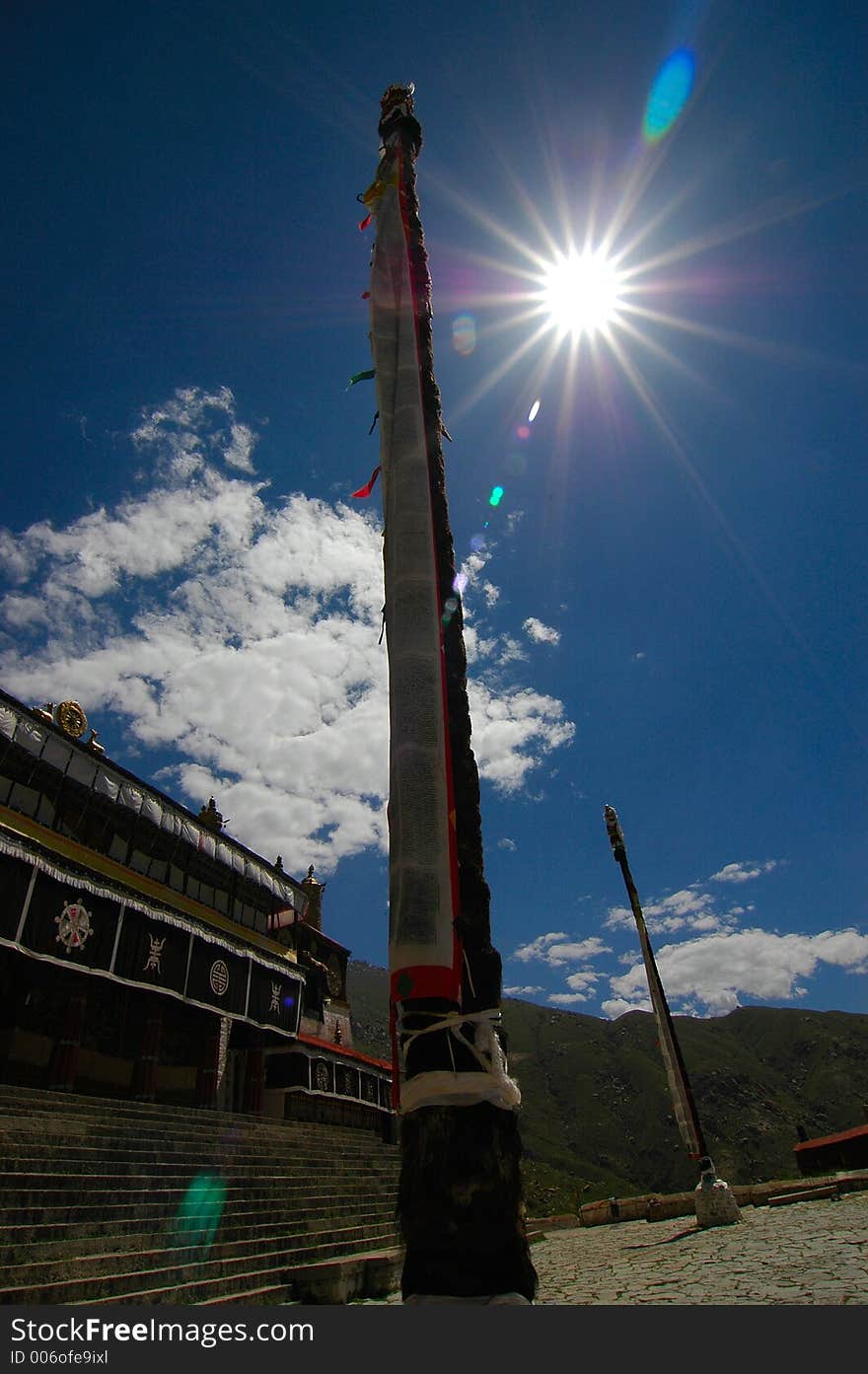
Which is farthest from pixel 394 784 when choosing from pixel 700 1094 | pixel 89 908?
pixel 700 1094

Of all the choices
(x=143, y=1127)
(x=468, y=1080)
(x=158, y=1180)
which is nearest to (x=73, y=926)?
(x=143, y=1127)

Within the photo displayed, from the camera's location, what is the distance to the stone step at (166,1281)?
5.65 metres

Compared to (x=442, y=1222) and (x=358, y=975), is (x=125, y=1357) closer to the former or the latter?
(x=442, y=1222)

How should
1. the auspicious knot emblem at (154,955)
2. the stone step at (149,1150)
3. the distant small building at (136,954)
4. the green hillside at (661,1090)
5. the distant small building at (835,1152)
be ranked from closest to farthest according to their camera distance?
the stone step at (149,1150)
the distant small building at (136,954)
the auspicious knot emblem at (154,955)
the distant small building at (835,1152)
the green hillside at (661,1090)

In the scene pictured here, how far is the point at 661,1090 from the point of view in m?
84.7

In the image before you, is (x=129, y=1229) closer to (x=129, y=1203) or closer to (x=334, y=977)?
(x=129, y=1203)

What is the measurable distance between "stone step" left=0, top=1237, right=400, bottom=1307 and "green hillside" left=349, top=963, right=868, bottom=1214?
48.1 metres

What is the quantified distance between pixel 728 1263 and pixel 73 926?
1305 cm

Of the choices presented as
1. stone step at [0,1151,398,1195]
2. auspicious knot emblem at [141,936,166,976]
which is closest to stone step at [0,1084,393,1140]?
stone step at [0,1151,398,1195]

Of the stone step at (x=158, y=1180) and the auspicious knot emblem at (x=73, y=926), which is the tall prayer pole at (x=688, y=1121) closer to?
the stone step at (x=158, y=1180)

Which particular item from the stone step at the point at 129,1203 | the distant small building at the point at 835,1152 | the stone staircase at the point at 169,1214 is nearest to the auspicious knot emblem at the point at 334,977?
the stone staircase at the point at 169,1214

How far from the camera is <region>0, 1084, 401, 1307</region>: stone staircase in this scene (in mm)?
6430

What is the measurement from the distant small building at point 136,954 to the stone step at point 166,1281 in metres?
8.03

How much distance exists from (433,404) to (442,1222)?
482cm
